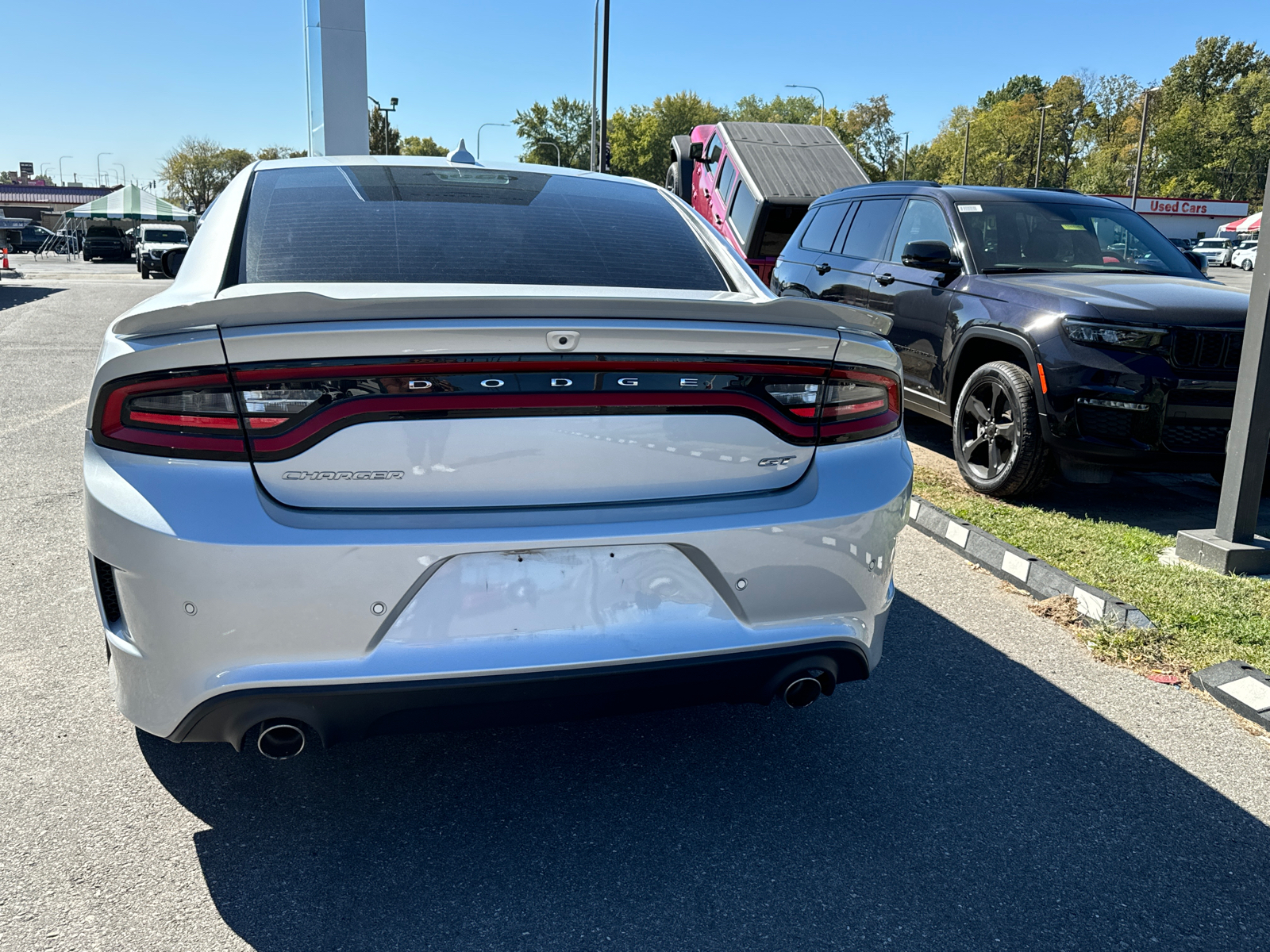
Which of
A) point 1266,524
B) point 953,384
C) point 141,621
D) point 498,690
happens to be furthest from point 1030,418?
point 141,621

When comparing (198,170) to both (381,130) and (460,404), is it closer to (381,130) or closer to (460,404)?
(381,130)

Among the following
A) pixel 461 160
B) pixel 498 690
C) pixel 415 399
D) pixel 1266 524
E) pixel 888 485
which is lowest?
pixel 1266 524

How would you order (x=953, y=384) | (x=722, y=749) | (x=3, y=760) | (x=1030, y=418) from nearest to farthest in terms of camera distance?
(x=3, y=760), (x=722, y=749), (x=1030, y=418), (x=953, y=384)

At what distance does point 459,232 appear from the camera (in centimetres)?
305

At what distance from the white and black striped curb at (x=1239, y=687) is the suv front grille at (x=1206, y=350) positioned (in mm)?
2317

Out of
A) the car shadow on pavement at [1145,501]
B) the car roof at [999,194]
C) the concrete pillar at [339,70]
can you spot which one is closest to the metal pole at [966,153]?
the concrete pillar at [339,70]

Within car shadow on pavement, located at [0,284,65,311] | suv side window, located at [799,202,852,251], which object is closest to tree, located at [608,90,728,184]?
car shadow on pavement, located at [0,284,65,311]

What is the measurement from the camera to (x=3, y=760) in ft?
9.57

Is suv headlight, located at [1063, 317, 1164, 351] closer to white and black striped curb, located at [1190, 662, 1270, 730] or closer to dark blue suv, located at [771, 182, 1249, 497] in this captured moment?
dark blue suv, located at [771, 182, 1249, 497]

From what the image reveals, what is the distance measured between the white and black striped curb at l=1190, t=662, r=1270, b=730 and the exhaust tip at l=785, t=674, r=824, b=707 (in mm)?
1787

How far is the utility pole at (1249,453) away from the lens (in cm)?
474

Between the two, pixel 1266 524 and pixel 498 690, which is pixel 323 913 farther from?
pixel 1266 524

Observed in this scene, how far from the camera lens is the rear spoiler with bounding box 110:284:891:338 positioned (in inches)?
86.3

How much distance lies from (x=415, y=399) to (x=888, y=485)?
4.08ft
